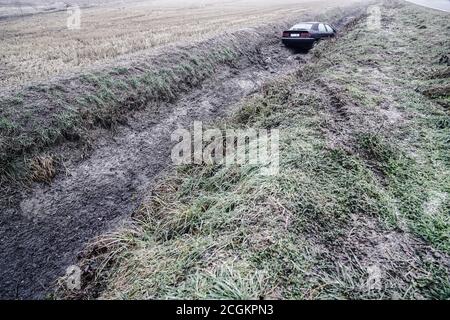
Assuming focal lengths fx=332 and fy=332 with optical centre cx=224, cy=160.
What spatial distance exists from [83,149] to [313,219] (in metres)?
5.22

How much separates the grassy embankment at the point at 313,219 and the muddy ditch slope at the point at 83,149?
0.86 meters

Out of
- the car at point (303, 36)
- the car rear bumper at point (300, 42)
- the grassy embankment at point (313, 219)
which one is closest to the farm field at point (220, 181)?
the grassy embankment at point (313, 219)

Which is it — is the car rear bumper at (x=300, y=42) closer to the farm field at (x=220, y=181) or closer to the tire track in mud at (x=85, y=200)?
the farm field at (x=220, y=181)

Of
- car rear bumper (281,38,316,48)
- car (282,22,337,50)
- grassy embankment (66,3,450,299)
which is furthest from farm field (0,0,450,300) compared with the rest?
car (282,22,337,50)

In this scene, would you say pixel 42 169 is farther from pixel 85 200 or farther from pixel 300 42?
pixel 300 42

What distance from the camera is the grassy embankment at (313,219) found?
3.25 meters

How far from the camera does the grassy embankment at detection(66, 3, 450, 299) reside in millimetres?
3246

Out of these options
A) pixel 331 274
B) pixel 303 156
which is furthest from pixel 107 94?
pixel 331 274

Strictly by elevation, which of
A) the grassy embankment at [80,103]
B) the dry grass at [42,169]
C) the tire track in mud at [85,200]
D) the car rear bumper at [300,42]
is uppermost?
the car rear bumper at [300,42]

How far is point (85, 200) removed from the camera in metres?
6.08

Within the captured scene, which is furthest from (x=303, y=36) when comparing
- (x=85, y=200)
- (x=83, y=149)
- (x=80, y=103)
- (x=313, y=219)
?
(x=313, y=219)

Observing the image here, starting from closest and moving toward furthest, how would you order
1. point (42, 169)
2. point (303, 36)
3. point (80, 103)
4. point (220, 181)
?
1. point (220, 181)
2. point (42, 169)
3. point (80, 103)
4. point (303, 36)

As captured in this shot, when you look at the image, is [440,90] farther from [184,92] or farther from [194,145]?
[184,92]
